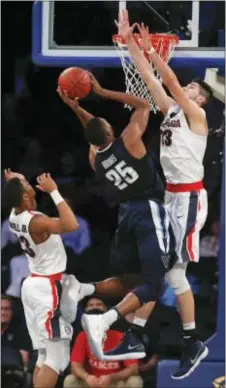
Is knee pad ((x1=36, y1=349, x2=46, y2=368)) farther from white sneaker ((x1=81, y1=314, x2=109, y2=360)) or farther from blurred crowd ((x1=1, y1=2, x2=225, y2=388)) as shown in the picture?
white sneaker ((x1=81, y1=314, x2=109, y2=360))

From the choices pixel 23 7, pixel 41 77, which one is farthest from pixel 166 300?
pixel 23 7

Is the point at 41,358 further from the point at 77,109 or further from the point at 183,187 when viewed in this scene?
the point at 77,109

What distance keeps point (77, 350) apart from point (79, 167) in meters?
0.70

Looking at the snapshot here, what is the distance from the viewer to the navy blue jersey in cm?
354

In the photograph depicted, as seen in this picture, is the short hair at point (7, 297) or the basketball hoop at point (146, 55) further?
the short hair at point (7, 297)

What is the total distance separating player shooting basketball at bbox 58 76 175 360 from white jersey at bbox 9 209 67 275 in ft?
0.72

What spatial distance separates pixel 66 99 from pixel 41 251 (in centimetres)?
59

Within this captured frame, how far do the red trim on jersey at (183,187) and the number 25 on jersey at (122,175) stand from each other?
0.13 m

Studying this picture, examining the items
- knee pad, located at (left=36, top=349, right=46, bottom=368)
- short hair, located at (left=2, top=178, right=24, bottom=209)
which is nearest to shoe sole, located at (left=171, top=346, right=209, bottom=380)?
knee pad, located at (left=36, top=349, right=46, bottom=368)

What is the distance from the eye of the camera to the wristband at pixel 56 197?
356cm

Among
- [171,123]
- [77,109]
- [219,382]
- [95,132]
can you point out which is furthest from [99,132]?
[219,382]

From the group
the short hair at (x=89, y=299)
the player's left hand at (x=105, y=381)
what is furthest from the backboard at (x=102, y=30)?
the player's left hand at (x=105, y=381)

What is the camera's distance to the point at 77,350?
3584 millimetres

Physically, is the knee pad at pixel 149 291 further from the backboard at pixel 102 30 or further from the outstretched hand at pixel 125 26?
the outstretched hand at pixel 125 26
